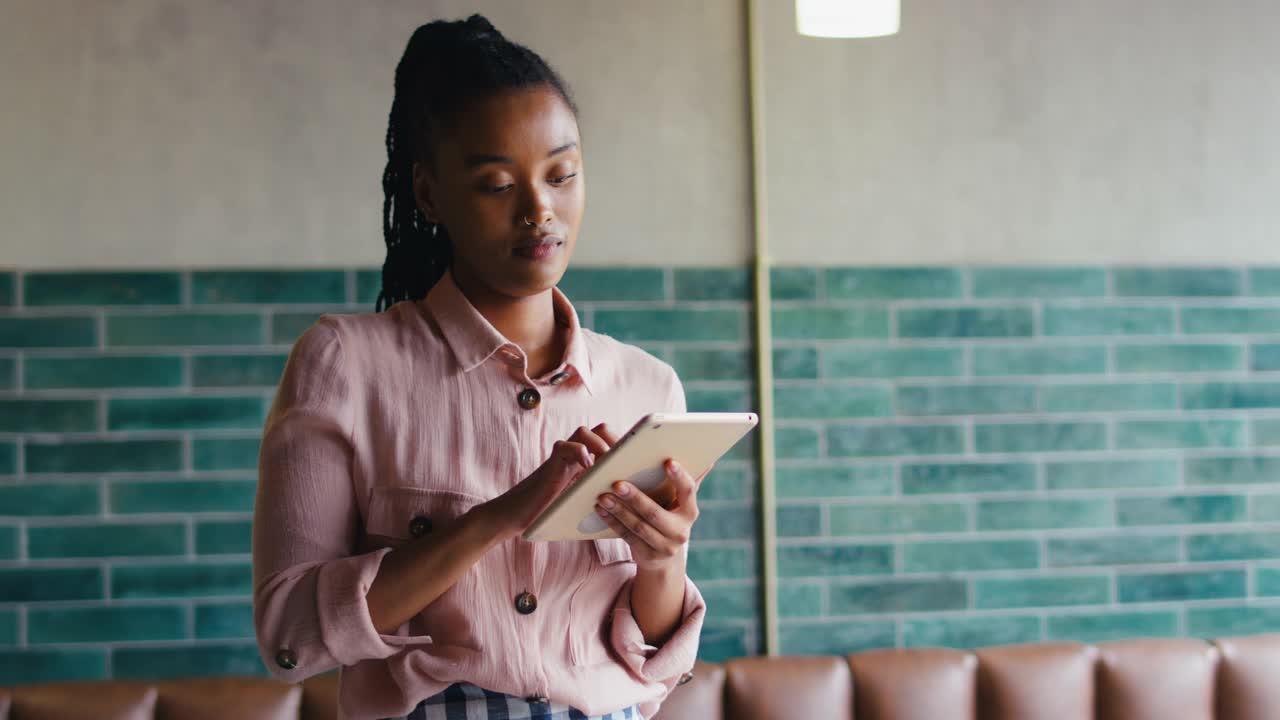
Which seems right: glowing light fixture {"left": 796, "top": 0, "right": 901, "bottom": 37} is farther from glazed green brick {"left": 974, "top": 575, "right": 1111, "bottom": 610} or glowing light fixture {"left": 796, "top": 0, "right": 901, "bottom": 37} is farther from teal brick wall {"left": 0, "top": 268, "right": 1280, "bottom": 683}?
glazed green brick {"left": 974, "top": 575, "right": 1111, "bottom": 610}

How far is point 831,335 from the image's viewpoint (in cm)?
218

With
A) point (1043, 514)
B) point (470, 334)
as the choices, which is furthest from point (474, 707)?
point (1043, 514)

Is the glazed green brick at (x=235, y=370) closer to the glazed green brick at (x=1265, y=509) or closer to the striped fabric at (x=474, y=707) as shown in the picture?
the striped fabric at (x=474, y=707)

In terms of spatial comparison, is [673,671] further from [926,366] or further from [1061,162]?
[1061,162]

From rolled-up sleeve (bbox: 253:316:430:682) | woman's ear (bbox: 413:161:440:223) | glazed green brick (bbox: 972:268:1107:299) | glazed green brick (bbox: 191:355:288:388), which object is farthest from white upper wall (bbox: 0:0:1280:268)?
rolled-up sleeve (bbox: 253:316:430:682)

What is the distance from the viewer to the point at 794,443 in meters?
2.18

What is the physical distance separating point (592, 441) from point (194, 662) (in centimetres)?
140

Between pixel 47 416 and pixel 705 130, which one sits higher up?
pixel 705 130

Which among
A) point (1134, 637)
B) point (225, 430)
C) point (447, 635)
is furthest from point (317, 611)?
point (1134, 637)

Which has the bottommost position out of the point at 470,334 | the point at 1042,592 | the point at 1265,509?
the point at 1042,592

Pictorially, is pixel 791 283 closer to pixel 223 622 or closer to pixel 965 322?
pixel 965 322

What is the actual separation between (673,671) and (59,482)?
1389 millimetres

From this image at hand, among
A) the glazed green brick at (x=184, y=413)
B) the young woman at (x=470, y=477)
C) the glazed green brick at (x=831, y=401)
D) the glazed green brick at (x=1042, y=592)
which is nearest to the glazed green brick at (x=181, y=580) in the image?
the glazed green brick at (x=184, y=413)

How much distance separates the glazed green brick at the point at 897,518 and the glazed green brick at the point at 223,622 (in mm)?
1068
